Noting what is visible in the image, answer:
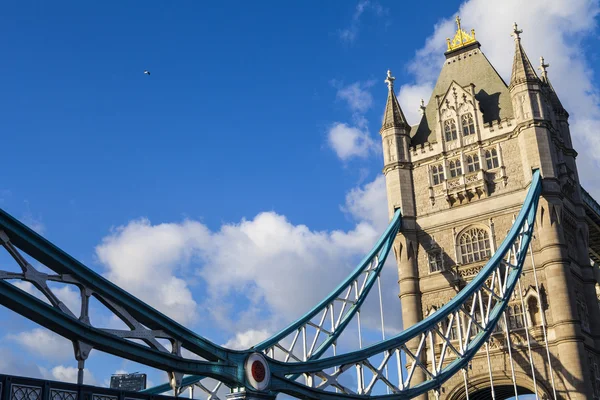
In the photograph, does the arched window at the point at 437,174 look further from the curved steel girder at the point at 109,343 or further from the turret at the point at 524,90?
the curved steel girder at the point at 109,343

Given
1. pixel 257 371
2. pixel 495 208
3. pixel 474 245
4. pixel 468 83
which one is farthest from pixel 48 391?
pixel 468 83

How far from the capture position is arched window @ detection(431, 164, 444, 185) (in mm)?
39031

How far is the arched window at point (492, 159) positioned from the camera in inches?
1485

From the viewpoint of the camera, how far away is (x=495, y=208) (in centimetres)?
3672

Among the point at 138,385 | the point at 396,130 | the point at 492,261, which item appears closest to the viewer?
the point at 492,261

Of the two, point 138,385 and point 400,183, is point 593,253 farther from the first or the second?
point 138,385

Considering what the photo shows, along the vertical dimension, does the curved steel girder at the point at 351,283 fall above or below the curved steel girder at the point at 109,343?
above

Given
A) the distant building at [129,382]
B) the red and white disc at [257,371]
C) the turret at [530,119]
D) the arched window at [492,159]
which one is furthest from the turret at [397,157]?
the distant building at [129,382]

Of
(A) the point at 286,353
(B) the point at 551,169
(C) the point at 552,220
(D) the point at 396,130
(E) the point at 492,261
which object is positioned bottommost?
(A) the point at 286,353

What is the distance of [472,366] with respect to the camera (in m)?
35.2

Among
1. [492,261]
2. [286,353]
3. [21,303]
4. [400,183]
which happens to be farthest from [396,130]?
[21,303]

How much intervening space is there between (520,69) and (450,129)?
14.8 feet

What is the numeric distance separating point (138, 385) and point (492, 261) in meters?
78.5

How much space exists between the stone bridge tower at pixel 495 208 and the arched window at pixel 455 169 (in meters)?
0.05
